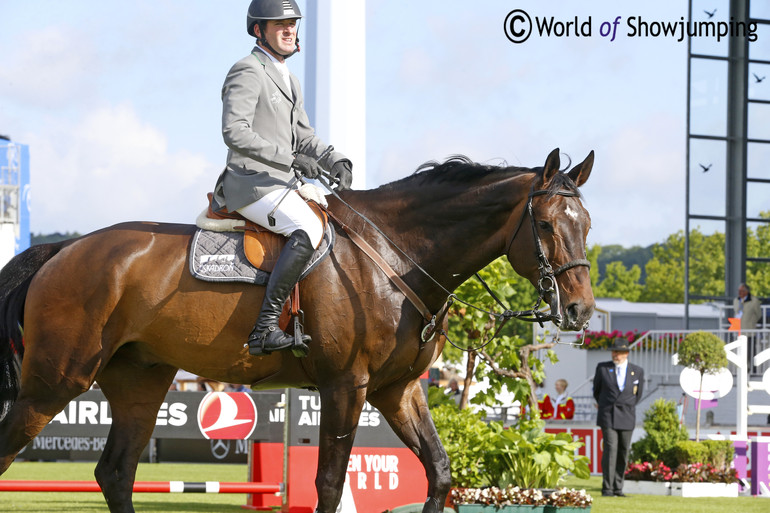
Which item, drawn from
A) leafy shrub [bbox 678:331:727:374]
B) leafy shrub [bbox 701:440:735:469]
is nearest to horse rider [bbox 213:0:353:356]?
leafy shrub [bbox 701:440:735:469]

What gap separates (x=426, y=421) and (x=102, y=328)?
184 cm

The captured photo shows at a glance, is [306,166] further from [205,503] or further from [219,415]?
[205,503]

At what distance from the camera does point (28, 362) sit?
533 centimetres

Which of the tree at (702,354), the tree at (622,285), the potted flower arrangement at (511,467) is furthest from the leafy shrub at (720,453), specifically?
the tree at (622,285)

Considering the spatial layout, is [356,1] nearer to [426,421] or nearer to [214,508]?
[426,421]

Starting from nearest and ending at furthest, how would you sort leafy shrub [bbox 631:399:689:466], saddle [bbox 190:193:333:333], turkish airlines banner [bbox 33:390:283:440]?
saddle [bbox 190:193:333:333]
turkish airlines banner [bbox 33:390:283:440]
leafy shrub [bbox 631:399:689:466]

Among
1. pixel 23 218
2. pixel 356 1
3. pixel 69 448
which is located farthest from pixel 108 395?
pixel 23 218

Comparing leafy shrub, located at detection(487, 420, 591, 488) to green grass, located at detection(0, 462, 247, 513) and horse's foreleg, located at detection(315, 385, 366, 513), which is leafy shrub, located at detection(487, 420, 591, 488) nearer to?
horse's foreleg, located at detection(315, 385, 366, 513)

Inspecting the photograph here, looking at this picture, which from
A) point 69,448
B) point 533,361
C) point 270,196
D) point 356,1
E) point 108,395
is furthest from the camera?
point 69,448

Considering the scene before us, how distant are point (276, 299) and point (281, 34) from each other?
61.6 inches

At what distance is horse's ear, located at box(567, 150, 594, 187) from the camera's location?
5203 mm

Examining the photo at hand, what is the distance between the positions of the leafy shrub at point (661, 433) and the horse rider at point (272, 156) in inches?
378

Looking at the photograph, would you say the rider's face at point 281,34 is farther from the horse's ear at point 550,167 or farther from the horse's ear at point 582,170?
the horse's ear at point 582,170

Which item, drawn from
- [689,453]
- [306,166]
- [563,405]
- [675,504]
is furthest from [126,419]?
[563,405]
